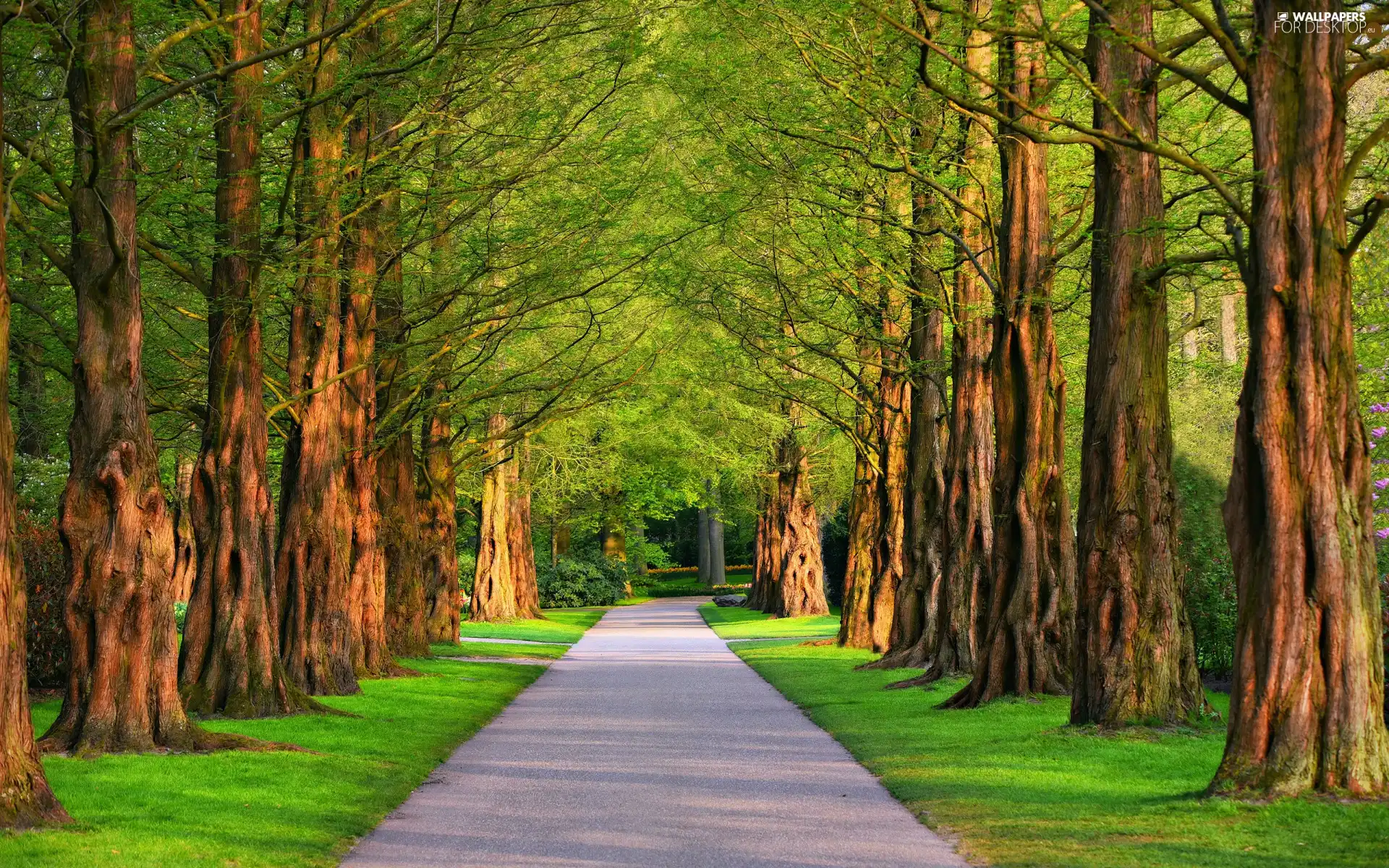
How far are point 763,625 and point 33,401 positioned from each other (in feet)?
76.2

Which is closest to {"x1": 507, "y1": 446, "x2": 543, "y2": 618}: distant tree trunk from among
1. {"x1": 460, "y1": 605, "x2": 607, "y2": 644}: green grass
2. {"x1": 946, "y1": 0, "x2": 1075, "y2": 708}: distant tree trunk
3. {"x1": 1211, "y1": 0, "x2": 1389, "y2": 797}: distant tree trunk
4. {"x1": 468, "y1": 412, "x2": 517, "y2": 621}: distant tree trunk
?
{"x1": 460, "y1": 605, "x2": 607, "y2": 644}: green grass

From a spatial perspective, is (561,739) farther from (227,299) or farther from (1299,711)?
(1299,711)

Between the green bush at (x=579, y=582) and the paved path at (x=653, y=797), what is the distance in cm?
4256

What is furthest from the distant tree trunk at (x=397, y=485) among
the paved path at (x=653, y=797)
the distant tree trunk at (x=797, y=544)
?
the distant tree trunk at (x=797, y=544)

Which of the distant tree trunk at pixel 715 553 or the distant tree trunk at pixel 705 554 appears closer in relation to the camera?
the distant tree trunk at pixel 715 553

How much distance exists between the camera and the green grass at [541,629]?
1545 inches

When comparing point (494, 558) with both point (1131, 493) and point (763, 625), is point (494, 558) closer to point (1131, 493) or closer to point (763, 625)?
point (763, 625)

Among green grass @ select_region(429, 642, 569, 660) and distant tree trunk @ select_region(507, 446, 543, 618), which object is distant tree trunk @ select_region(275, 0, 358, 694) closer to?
green grass @ select_region(429, 642, 569, 660)

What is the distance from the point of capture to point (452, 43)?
16.1 metres

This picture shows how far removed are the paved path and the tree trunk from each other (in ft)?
9.64

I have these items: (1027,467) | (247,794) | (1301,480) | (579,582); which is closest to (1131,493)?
(1027,467)

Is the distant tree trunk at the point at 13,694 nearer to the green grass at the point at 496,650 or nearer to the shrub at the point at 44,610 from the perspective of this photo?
the shrub at the point at 44,610

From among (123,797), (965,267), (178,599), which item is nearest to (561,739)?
(123,797)

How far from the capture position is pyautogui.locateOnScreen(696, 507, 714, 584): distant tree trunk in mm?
76000
